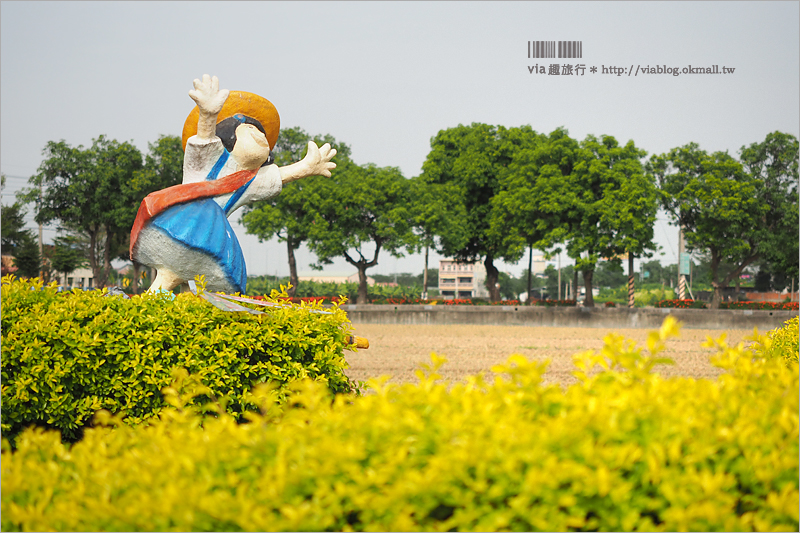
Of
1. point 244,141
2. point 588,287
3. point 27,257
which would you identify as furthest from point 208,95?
point 27,257

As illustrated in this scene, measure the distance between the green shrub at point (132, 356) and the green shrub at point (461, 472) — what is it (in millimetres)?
2138

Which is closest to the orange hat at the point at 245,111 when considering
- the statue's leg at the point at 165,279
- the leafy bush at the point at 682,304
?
the statue's leg at the point at 165,279

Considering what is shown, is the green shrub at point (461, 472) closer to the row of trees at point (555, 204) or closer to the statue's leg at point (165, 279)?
the statue's leg at point (165, 279)

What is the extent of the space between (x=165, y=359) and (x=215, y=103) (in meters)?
2.65

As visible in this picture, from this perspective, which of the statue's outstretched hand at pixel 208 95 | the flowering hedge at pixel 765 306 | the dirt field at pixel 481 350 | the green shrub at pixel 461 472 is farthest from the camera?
the flowering hedge at pixel 765 306

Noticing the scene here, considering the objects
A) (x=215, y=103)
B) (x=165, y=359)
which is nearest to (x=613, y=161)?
(x=215, y=103)

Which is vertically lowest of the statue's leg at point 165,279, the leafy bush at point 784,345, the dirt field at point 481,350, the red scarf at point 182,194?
the dirt field at point 481,350

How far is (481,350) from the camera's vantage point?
40.2 ft

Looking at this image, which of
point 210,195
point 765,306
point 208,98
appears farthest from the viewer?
point 765,306

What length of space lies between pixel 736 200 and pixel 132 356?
23941 millimetres

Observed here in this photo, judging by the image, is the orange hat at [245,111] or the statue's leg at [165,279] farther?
the orange hat at [245,111]

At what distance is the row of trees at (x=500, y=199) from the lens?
23188 mm

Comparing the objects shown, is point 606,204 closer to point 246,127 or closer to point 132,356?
point 246,127

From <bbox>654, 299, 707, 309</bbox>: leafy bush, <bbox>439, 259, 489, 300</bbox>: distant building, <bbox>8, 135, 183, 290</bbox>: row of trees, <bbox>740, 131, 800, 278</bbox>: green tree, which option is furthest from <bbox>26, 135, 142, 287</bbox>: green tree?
<bbox>439, 259, 489, 300</bbox>: distant building
